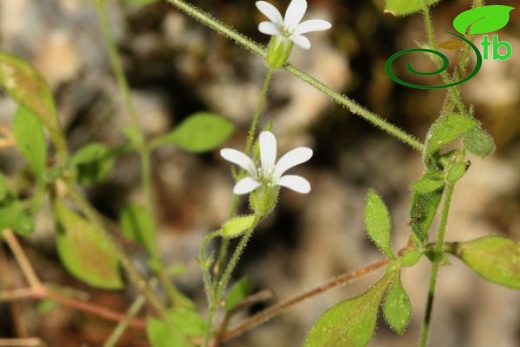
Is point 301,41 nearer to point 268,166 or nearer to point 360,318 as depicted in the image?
point 268,166

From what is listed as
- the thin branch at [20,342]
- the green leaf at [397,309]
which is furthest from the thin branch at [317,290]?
the thin branch at [20,342]

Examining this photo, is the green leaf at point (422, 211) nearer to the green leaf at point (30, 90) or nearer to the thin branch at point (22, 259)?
the green leaf at point (30, 90)

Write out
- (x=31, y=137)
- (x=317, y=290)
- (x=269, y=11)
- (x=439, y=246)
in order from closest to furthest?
1. (x=269, y=11)
2. (x=439, y=246)
3. (x=317, y=290)
4. (x=31, y=137)

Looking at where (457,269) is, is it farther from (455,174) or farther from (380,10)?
(455,174)

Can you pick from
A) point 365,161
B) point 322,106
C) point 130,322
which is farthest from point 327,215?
point 130,322

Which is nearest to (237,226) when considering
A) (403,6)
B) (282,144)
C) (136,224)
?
(403,6)

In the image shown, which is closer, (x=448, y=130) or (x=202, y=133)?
(x=448, y=130)
